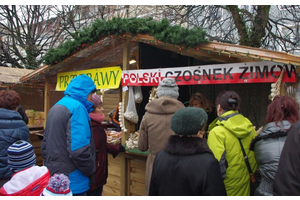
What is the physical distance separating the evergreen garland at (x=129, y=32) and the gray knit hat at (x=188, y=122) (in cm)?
194

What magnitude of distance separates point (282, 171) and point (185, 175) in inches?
25.2

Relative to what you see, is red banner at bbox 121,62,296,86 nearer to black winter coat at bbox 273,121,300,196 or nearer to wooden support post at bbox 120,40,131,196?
wooden support post at bbox 120,40,131,196

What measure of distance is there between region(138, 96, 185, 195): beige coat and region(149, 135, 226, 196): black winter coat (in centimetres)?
104

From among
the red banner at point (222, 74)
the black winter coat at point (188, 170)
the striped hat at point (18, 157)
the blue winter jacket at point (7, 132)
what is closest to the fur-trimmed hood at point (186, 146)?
the black winter coat at point (188, 170)

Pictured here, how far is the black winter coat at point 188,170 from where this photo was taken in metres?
1.73

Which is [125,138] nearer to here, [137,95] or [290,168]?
[137,95]

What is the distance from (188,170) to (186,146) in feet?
0.56

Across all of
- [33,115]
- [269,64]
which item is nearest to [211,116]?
[269,64]

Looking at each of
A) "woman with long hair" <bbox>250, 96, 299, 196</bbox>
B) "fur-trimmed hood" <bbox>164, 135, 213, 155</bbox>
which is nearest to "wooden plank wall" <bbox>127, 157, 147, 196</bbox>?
"woman with long hair" <bbox>250, 96, 299, 196</bbox>

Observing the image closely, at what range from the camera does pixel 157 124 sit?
9.75 ft

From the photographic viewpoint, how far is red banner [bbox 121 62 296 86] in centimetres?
325

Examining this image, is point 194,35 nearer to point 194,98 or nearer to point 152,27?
point 152,27

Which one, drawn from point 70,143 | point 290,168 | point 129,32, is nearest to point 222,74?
point 129,32

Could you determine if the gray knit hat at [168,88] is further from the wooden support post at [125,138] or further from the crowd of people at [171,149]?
the wooden support post at [125,138]
